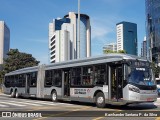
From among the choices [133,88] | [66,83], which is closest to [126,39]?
[66,83]

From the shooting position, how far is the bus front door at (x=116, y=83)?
1838cm

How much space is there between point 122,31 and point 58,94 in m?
101

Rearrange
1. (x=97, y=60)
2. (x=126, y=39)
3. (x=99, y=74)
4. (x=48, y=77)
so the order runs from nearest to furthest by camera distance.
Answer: (x=99, y=74)
(x=97, y=60)
(x=48, y=77)
(x=126, y=39)

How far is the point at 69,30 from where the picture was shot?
181 metres

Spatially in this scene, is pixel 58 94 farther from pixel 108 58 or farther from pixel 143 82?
pixel 143 82

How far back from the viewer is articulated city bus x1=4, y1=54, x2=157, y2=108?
18062mm

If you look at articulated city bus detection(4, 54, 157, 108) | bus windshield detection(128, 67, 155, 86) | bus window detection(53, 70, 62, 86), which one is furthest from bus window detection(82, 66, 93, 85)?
bus window detection(53, 70, 62, 86)

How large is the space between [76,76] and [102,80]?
304 cm

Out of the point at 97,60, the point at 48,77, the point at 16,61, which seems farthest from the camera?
the point at 16,61

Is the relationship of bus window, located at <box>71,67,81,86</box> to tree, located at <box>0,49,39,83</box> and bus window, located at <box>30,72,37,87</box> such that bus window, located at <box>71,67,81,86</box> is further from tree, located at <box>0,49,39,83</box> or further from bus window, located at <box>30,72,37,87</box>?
tree, located at <box>0,49,39,83</box>

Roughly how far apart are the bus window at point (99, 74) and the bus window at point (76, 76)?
192 cm

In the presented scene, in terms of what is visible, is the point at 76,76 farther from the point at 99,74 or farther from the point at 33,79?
the point at 33,79

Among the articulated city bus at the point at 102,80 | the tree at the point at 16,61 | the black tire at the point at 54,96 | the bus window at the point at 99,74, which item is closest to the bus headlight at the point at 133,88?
the articulated city bus at the point at 102,80

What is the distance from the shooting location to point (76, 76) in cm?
2225
